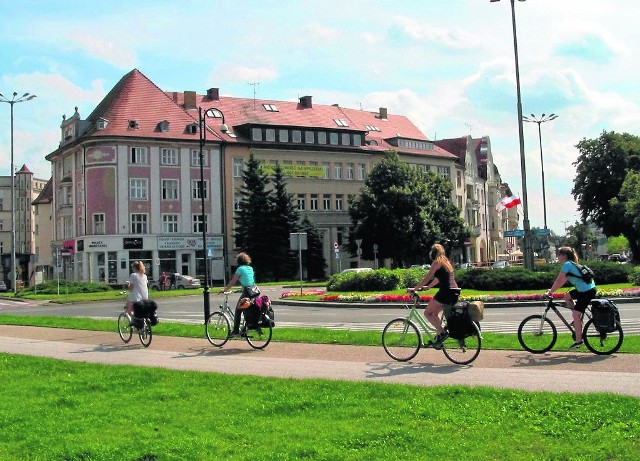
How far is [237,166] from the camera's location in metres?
73.8

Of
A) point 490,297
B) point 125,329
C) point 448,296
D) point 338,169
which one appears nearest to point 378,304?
point 490,297

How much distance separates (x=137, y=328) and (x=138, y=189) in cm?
5315

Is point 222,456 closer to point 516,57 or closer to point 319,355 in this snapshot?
point 319,355

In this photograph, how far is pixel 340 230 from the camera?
7988cm

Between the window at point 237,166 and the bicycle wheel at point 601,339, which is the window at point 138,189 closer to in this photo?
the window at point 237,166

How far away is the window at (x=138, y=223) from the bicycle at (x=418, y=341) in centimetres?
5690

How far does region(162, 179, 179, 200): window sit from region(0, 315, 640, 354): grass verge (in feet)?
151

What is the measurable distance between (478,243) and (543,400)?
307 ft

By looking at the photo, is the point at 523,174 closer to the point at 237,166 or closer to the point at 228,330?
the point at 228,330

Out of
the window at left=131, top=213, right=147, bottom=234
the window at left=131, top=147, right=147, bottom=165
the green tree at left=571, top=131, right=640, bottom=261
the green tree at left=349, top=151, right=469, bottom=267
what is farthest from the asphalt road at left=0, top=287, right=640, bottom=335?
the green tree at left=571, top=131, right=640, bottom=261

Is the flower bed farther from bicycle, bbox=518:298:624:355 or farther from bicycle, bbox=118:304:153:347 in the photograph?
bicycle, bbox=518:298:624:355

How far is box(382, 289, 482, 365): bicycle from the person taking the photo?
12.0 metres

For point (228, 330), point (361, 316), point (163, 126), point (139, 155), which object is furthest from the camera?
point (163, 126)

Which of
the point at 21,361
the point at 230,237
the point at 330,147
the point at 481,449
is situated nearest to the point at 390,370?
the point at 481,449
